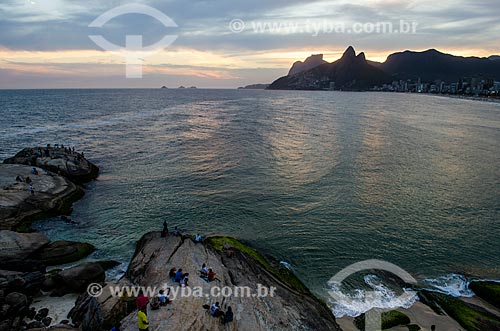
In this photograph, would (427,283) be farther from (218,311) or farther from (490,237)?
(218,311)

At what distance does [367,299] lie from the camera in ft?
94.0

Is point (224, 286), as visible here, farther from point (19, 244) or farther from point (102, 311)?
point (19, 244)

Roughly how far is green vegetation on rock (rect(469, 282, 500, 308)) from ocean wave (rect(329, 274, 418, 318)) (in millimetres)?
5824

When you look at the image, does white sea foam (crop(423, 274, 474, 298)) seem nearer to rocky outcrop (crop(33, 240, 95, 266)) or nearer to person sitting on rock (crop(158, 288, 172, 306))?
person sitting on rock (crop(158, 288, 172, 306))

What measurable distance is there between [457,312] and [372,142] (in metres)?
69.1

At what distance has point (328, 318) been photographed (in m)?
24.6

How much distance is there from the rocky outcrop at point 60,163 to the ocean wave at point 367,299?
46.0 m

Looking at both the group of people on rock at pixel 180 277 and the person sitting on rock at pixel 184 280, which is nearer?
the person sitting on rock at pixel 184 280

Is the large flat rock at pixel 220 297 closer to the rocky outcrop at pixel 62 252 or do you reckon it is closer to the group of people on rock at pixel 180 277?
the group of people on rock at pixel 180 277

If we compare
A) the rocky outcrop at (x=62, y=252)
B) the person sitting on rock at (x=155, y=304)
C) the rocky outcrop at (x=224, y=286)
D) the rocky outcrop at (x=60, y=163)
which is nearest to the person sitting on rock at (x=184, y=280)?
the rocky outcrop at (x=224, y=286)

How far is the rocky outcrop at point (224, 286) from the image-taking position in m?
20.8

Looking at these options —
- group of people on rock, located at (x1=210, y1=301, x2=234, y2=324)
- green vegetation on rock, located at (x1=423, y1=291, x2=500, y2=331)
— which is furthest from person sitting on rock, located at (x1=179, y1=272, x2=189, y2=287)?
green vegetation on rock, located at (x1=423, y1=291, x2=500, y2=331)

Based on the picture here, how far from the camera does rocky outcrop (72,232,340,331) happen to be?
68.4ft

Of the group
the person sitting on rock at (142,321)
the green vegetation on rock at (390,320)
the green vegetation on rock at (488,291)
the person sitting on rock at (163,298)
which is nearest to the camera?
the person sitting on rock at (142,321)
